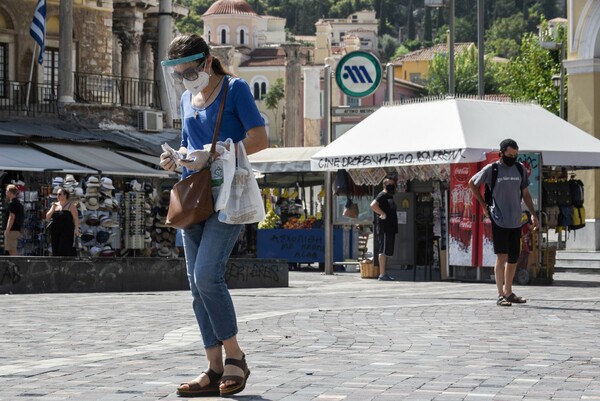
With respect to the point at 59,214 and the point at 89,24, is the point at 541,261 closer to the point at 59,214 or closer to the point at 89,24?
the point at 59,214

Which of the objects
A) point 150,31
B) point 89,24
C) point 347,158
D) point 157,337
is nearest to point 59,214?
point 347,158

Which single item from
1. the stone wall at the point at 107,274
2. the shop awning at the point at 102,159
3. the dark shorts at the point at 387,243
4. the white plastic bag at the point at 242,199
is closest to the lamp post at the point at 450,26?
the shop awning at the point at 102,159

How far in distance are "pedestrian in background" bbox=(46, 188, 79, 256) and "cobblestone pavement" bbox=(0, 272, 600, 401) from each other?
5466 millimetres

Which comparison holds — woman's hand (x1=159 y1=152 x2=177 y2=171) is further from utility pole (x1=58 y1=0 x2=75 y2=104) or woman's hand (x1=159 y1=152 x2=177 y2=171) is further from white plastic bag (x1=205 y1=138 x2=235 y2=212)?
utility pole (x1=58 y1=0 x2=75 y2=104)

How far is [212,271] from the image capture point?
26.6 feet

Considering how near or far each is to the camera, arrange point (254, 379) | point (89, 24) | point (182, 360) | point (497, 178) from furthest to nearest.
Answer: point (89, 24), point (497, 178), point (182, 360), point (254, 379)

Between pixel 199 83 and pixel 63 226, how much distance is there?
51.2 ft

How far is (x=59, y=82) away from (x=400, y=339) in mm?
28923

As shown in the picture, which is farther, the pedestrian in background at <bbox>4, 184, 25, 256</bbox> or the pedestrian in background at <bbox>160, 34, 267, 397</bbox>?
the pedestrian in background at <bbox>4, 184, 25, 256</bbox>

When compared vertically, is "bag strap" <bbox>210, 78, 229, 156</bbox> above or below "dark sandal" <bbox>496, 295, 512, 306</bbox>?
above

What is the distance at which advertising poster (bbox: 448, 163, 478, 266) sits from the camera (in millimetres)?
23438

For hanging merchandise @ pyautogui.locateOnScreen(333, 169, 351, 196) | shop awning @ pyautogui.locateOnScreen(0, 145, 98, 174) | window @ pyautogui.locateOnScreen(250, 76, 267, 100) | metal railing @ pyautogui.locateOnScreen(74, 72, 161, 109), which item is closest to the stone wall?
hanging merchandise @ pyautogui.locateOnScreen(333, 169, 351, 196)

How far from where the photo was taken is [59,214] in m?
23.6

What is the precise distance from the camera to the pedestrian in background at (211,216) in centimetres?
811
